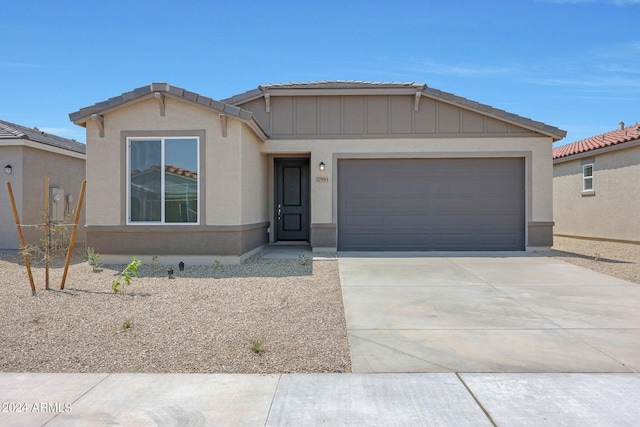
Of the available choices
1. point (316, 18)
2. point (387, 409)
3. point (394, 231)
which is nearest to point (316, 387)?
point (387, 409)

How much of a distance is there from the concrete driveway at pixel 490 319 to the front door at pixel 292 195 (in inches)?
167

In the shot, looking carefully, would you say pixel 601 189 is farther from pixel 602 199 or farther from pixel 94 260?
pixel 94 260

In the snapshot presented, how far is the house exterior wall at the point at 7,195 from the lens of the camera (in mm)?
11961

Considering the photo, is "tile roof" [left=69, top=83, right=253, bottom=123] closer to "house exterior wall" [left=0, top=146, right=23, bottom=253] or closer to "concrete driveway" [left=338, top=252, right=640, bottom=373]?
"house exterior wall" [left=0, top=146, right=23, bottom=253]

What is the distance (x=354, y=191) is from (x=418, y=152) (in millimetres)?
2023

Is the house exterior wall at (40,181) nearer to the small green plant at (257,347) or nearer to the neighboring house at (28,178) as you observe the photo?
the neighboring house at (28,178)

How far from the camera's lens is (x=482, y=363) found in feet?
14.4

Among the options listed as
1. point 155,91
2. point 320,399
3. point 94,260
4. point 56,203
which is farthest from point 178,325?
point 56,203

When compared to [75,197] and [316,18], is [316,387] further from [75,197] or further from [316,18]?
[75,197]

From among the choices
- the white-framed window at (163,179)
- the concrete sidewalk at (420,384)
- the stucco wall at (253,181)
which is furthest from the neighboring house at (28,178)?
the concrete sidewalk at (420,384)

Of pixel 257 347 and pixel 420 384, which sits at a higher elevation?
pixel 257 347

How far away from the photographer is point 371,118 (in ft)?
40.5

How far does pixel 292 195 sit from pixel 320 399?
10366 mm

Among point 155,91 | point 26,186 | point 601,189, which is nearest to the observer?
point 155,91
